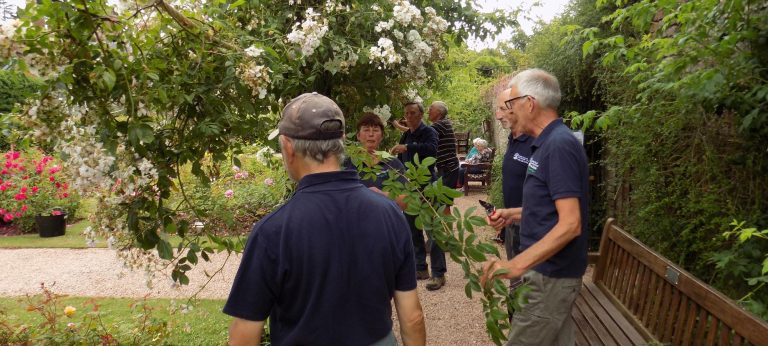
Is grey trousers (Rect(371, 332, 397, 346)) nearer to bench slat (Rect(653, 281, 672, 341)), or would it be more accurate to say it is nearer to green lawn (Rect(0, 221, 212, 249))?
bench slat (Rect(653, 281, 672, 341))

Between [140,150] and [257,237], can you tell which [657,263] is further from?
[140,150]

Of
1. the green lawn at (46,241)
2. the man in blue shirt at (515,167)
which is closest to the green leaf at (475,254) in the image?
the man in blue shirt at (515,167)

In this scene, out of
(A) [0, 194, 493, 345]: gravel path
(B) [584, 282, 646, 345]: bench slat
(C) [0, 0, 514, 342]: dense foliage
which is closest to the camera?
(C) [0, 0, 514, 342]: dense foliage

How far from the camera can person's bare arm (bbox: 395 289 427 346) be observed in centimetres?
174

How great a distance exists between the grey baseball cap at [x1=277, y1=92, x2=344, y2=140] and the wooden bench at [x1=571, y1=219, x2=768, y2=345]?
5.18 feet

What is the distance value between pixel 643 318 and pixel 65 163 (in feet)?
9.49

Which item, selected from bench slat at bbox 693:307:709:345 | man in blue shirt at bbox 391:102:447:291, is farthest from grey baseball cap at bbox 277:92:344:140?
man in blue shirt at bbox 391:102:447:291

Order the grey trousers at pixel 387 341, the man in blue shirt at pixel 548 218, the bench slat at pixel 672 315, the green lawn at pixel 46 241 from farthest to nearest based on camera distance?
the green lawn at pixel 46 241
the bench slat at pixel 672 315
the man in blue shirt at pixel 548 218
the grey trousers at pixel 387 341

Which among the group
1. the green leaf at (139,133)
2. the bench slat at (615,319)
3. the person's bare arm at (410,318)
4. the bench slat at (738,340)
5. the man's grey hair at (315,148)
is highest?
the green leaf at (139,133)

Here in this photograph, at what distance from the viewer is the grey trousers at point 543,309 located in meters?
2.37

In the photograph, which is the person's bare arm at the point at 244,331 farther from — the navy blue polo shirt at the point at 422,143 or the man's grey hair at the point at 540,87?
the navy blue polo shirt at the point at 422,143

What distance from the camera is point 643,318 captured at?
2.89 meters

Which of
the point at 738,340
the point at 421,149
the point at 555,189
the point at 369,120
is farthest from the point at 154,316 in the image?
the point at 738,340

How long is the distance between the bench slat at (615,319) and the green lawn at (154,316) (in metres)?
2.59
